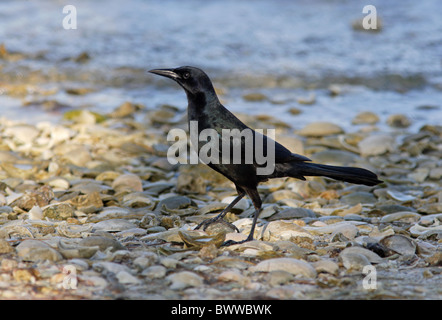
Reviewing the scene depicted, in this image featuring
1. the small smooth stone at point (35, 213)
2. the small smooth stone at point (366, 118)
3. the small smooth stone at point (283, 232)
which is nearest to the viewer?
the small smooth stone at point (283, 232)

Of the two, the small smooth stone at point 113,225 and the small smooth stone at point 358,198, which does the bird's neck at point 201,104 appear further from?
the small smooth stone at point 358,198

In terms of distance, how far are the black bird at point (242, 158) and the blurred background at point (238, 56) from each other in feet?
13.2

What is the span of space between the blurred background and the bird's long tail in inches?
158

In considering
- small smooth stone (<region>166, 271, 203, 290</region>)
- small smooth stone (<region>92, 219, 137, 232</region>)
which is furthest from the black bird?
small smooth stone (<region>166, 271, 203, 290</region>)

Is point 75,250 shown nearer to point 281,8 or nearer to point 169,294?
point 169,294

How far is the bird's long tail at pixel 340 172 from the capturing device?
167 inches

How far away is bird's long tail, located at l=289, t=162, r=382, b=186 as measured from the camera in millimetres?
4230

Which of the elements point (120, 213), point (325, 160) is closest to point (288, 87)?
point (325, 160)

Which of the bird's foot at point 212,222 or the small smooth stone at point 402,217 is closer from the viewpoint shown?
the bird's foot at point 212,222

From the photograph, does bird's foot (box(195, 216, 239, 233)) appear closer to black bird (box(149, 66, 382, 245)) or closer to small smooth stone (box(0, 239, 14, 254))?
black bird (box(149, 66, 382, 245))

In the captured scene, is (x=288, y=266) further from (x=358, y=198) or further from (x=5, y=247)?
(x=358, y=198)

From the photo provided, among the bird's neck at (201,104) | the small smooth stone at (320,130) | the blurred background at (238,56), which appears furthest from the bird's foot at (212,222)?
the blurred background at (238,56)
